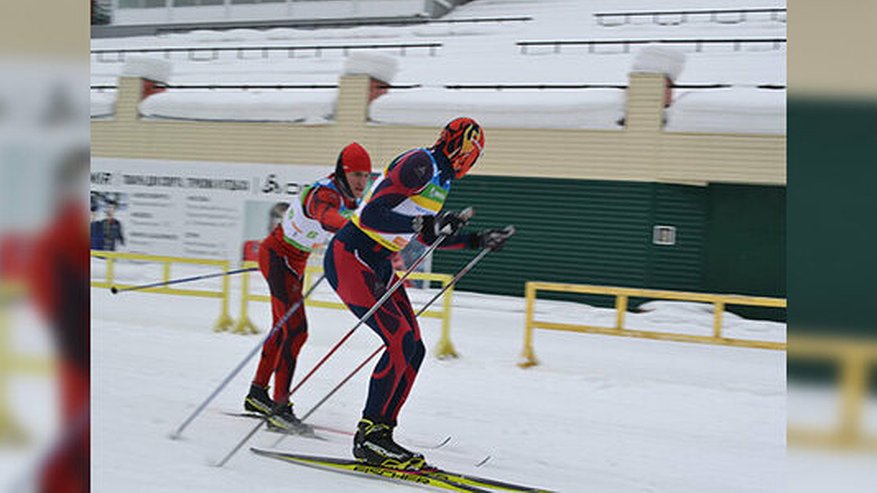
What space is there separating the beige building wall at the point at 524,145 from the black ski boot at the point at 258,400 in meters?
1.05

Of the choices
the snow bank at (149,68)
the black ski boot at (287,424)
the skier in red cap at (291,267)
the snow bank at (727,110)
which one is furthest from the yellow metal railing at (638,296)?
the snow bank at (149,68)

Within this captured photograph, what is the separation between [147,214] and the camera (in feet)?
13.8

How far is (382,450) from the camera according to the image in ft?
9.34

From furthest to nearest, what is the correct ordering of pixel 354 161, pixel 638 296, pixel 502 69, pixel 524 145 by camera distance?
pixel 502 69 < pixel 524 145 < pixel 638 296 < pixel 354 161

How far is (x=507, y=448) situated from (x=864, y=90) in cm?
201

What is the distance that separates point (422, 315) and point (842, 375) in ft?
6.72

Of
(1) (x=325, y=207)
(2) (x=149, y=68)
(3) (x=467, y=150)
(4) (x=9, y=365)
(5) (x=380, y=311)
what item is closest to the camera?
(4) (x=9, y=365)

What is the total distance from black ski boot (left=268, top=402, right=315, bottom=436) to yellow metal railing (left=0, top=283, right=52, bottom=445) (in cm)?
164

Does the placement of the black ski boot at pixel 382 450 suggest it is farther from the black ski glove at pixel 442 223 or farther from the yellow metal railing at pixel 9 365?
the yellow metal railing at pixel 9 365

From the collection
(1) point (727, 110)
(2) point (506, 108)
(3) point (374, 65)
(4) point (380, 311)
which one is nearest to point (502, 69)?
(2) point (506, 108)

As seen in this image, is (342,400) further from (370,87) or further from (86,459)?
(86,459)

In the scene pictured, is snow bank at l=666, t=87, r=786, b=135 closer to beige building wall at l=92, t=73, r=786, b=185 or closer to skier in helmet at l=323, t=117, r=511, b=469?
beige building wall at l=92, t=73, r=786, b=185

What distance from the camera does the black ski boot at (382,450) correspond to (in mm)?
2824

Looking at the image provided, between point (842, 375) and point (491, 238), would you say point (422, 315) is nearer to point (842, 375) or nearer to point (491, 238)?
point (491, 238)
